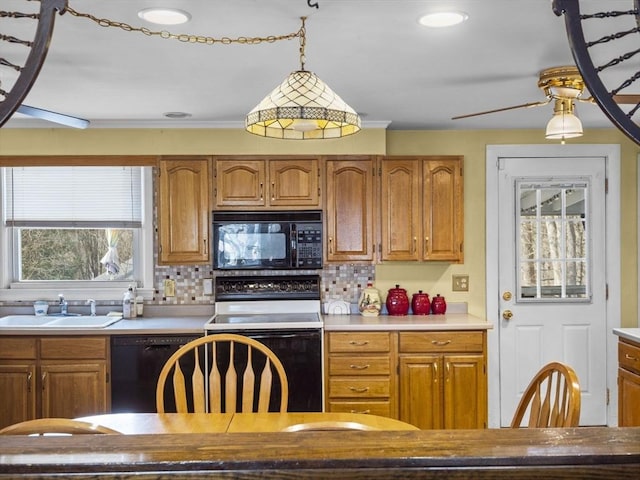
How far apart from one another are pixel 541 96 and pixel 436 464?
9.69 ft

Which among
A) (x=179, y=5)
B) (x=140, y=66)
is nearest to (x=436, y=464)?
(x=179, y=5)

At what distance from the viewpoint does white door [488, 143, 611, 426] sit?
14.0ft

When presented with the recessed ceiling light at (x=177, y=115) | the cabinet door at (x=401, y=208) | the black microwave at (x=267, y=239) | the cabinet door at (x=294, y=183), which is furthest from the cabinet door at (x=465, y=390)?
the recessed ceiling light at (x=177, y=115)

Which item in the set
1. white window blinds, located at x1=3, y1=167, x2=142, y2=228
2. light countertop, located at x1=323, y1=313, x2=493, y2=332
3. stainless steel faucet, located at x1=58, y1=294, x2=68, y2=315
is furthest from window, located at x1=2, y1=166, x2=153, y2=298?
light countertop, located at x1=323, y1=313, x2=493, y2=332

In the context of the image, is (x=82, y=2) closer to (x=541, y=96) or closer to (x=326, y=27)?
(x=326, y=27)

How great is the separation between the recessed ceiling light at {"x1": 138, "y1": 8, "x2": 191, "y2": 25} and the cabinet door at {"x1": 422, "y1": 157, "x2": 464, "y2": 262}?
91.1 inches

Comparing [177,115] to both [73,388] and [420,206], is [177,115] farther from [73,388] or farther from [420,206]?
[73,388]

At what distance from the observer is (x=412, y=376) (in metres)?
3.73

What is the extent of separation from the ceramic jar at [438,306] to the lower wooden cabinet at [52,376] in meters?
2.28

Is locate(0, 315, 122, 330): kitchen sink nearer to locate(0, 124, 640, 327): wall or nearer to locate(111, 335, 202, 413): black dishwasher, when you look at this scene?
locate(111, 335, 202, 413): black dishwasher

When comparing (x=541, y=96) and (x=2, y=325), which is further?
(x=2, y=325)

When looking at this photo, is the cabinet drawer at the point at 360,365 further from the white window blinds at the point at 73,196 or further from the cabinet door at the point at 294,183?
the white window blinds at the point at 73,196

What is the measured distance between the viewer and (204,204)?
392cm

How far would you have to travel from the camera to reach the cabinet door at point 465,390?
3738 mm
